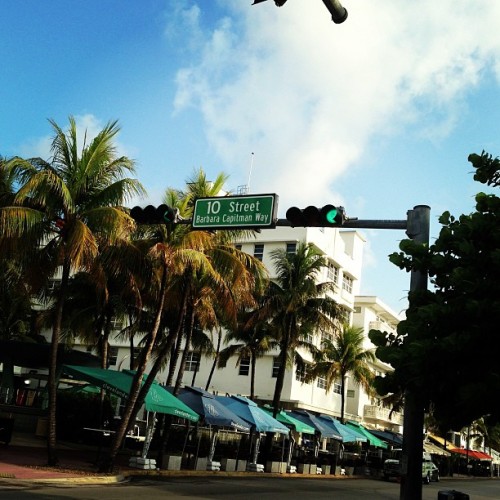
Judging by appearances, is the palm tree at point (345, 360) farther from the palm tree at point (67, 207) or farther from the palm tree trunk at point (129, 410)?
the palm tree at point (67, 207)

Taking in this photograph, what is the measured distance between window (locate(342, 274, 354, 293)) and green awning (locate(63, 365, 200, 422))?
32240 millimetres

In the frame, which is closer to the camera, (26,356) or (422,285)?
(422,285)

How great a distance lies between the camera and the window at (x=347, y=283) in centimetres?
5294

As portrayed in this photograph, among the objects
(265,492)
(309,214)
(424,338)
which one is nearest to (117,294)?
(265,492)

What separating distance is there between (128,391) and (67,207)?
727 centimetres

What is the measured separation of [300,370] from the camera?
40281 millimetres

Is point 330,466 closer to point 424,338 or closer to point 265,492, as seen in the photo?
point 265,492

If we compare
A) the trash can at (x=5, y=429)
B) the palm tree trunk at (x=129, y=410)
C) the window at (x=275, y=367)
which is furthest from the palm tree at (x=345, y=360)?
the trash can at (x=5, y=429)

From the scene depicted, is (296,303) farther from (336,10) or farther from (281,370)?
(336,10)

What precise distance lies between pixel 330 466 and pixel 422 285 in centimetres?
3013

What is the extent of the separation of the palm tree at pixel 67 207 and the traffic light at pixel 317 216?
849cm

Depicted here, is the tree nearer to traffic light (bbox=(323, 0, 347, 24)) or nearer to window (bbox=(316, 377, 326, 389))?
traffic light (bbox=(323, 0, 347, 24))

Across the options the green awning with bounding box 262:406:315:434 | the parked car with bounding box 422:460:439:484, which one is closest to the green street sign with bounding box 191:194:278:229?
the green awning with bounding box 262:406:315:434

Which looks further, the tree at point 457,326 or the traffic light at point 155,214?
the traffic light at point 155,214
